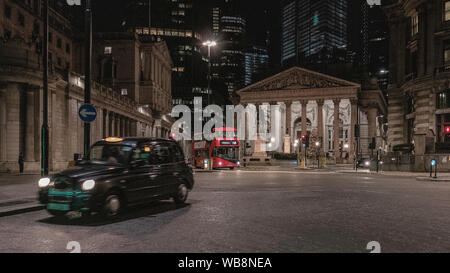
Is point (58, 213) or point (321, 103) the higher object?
point (321, 103)

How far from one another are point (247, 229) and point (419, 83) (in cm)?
3521

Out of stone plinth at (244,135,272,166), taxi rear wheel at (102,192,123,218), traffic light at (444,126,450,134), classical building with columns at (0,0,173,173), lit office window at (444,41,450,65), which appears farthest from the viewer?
stone plinth at (244,135,272,166)

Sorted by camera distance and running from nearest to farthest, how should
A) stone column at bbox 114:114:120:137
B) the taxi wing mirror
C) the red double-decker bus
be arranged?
the taxi wing mirror < the red double-decker bus < stone column at bbox 114:114:120:137

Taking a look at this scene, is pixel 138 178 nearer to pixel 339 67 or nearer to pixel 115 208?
pixel 115 208

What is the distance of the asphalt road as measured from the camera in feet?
20.6

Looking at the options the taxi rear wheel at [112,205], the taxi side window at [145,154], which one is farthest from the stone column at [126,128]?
the taxi rear wheel at [112,205]

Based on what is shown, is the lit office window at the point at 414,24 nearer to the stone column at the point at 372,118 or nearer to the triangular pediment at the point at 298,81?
the triangular pediment at the point at 298,81

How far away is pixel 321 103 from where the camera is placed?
7931cm

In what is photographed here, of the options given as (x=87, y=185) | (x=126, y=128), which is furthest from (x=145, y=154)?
(x=126, y=128)

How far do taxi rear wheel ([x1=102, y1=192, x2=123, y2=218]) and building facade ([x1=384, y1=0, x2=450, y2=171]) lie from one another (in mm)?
28218

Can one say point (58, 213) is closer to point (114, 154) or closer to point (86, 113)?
point (114, 154)

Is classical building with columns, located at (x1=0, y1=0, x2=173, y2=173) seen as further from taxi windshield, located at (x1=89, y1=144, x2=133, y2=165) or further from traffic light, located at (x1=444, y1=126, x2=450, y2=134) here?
traffic light, located at (x1=444, y1=126, x2=450, y2=134)

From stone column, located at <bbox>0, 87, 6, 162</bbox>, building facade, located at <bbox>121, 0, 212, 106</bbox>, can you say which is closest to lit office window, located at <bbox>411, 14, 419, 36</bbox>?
stone column, located at <bbox>0, 87, 6, 162</bbox>

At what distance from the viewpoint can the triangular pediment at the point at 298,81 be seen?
77.8 metres
